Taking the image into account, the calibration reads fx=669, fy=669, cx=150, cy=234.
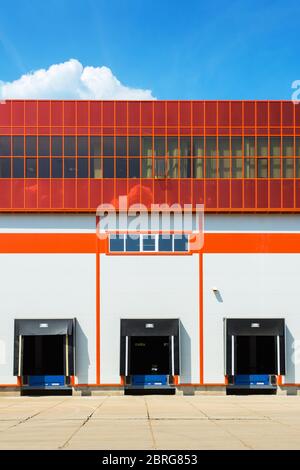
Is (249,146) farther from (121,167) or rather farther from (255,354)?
(255,354)

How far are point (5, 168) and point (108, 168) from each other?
527 cm

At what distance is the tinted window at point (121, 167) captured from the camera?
34.3 metres

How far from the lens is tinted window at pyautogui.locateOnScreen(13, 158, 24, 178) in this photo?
34188mm

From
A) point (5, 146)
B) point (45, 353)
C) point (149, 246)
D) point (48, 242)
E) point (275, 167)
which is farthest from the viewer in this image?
point (275, 167)

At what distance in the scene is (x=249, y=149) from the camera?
34625mm

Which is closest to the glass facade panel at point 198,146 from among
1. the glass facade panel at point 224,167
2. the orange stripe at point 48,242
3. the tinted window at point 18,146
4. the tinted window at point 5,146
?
the glass facade panel at point 224,167

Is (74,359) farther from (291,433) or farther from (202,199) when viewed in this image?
(291,433)

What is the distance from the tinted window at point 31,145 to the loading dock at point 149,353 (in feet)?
31.9

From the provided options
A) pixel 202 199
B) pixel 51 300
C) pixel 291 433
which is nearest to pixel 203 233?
pixel 202 199

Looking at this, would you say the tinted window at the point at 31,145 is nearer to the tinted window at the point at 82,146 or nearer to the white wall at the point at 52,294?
the tinted window at the point at 82,146

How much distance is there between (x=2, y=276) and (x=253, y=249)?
41.9ft

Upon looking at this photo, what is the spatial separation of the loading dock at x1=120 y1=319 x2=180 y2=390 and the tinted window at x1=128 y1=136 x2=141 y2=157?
853 cm

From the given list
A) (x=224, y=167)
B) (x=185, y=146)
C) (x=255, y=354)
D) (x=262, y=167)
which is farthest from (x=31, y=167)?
(x=255, y=354)

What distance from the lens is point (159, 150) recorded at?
113 feet
